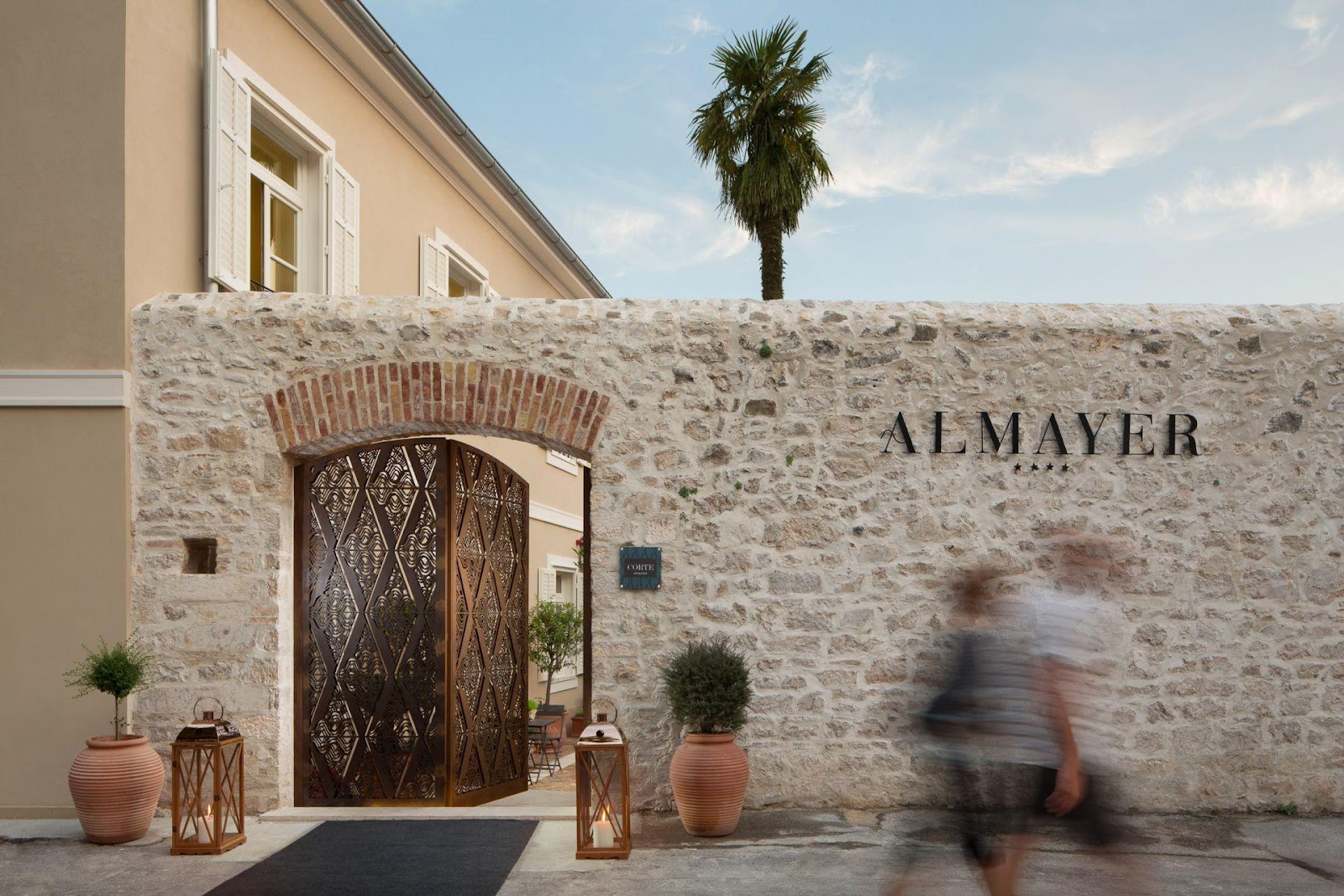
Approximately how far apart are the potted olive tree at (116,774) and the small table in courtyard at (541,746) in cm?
458

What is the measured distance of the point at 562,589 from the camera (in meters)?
15.5

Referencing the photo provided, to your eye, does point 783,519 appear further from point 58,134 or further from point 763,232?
point 763,232

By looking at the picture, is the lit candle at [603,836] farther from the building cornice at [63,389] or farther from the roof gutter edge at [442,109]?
the roof gutter edge at [442,109]

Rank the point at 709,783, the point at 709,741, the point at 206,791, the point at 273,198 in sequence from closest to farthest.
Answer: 1. the point at 709,783
2. the point at 709,741
3. the point at 206,791
4. the point at 273,198

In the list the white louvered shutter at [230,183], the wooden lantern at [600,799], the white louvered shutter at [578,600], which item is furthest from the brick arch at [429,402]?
the white louvered shutter at [578,600]

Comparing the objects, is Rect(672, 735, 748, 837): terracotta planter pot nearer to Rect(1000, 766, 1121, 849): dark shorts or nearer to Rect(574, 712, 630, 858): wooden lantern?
Rect(574, 712, 630, 858): wooden lantern

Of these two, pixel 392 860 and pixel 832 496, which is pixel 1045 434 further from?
pixel 392 860

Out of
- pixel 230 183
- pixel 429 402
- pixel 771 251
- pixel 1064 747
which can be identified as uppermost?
pixel 771 251

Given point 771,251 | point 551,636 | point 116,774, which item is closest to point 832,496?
point 116,774

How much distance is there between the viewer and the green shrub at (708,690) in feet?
20.3

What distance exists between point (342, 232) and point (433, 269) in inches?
82.5

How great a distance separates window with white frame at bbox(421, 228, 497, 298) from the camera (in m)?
11.3

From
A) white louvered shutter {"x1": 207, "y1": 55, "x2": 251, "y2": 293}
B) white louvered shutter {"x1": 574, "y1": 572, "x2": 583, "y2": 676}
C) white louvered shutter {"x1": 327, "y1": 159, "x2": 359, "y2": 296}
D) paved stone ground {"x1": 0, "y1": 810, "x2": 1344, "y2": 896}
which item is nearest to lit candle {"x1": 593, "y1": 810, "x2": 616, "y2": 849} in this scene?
paved stone ground {"x1": 0, "y1": 810, "x2": 1344, "y2": 896}

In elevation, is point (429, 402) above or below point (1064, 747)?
above
